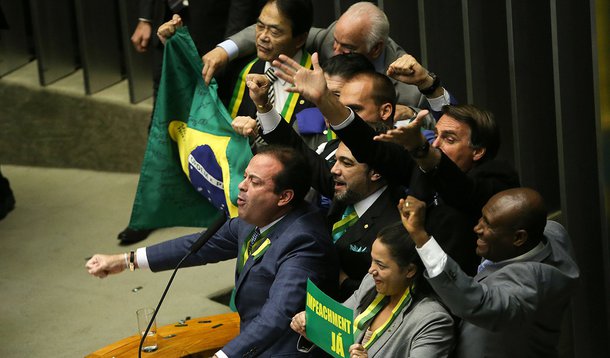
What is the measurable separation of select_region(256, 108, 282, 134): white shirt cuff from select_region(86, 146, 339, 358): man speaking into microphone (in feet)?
0.41

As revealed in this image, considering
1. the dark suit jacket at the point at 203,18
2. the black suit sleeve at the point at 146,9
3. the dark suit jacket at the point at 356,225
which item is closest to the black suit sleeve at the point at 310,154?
the dark suit jacket at the point at 356,225

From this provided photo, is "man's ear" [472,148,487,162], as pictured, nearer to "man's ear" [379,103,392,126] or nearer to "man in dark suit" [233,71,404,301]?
"man in dark suit" [233,71,404,301]

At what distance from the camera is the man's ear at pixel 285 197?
3.83 meters

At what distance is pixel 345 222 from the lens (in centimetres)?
382

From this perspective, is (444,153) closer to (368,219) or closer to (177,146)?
(368,219)

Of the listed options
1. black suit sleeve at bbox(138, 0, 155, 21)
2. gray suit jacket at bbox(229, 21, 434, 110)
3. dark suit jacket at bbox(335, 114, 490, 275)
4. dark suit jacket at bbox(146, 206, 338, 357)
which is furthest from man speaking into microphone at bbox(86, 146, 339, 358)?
black suit sleeve at bbox(138, 0, 155, 21)

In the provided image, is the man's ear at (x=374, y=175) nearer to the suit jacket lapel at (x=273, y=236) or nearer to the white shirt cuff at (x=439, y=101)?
the suit jacket lapel at (x=273, y=236)

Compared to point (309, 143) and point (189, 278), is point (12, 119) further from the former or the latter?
point (309, 143)

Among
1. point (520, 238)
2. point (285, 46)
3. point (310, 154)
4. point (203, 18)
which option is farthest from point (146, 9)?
point (520, 238)

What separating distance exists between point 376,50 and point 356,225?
859mm

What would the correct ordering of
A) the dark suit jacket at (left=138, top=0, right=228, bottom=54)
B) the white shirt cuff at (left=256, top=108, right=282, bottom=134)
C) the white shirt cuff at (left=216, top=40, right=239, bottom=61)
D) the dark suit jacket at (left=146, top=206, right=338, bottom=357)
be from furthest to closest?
1. the dark suit jacket at (left=138, top=0, right=228, bottom=54)
2. the white shirt cuff at (left=216, top=40, right=239, bottom=61)
3. the white shirt cuff at (left=256, top=108, right=282, bottom=134)
4. the dark suit jacket at (left=146, top=206, right=338, bottom=357)

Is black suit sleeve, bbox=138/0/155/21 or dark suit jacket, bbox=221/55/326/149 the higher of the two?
black suit sleeve, bbox=138/0/155/21

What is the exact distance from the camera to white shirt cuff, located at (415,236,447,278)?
3.12 meters

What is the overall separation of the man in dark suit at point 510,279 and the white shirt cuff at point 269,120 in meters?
0.91
